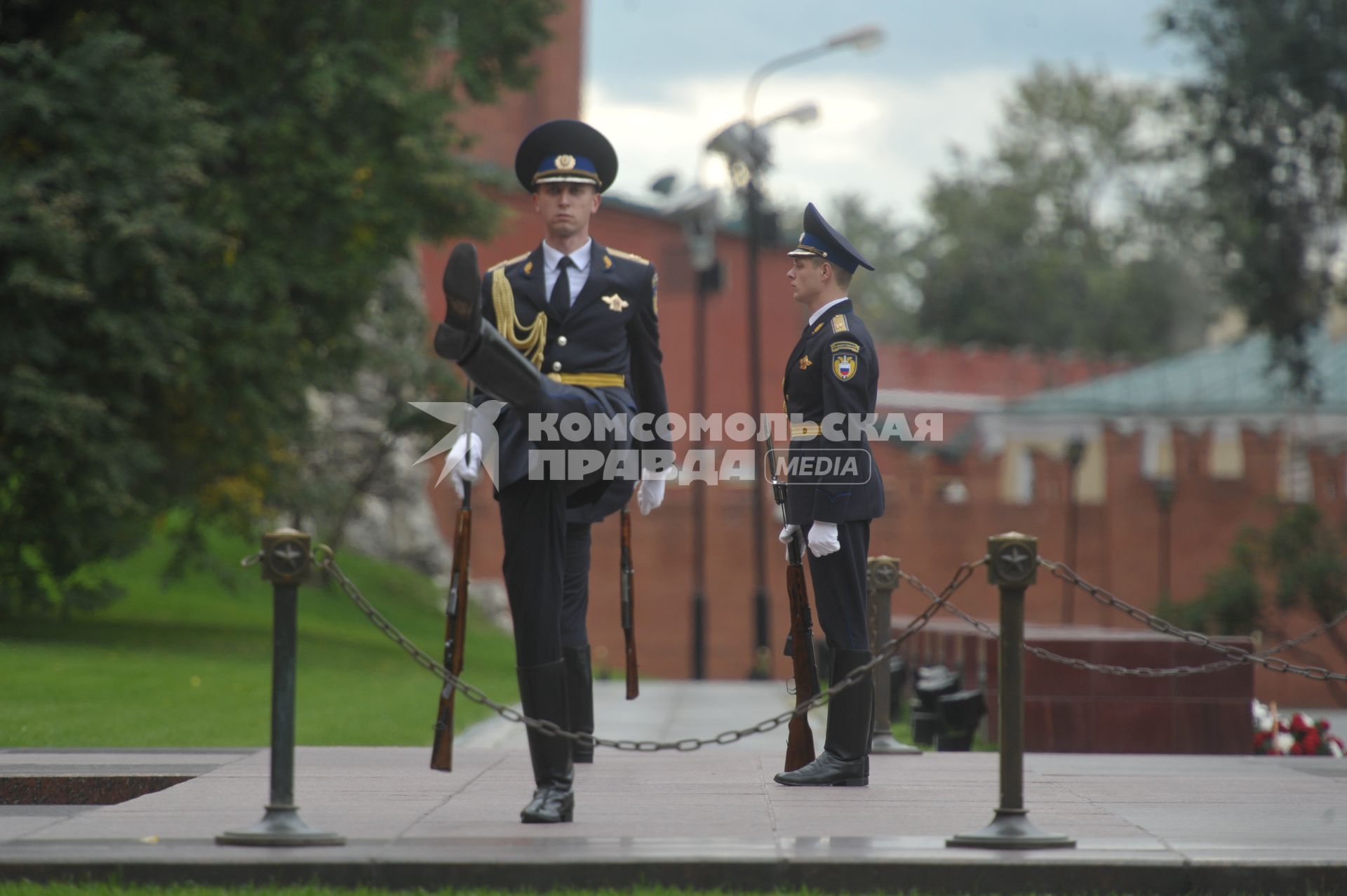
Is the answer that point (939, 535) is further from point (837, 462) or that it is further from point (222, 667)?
point (837, 462)

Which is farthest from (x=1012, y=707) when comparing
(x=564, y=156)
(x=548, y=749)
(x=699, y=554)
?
(x=699, y=554)

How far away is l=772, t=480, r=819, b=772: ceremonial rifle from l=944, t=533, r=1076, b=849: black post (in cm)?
124

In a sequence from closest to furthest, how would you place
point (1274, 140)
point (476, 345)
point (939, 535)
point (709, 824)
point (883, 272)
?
A: point (476, 345) → point (709, 824) → point (1274, 140) → point (939, 535) → point (883, 272)

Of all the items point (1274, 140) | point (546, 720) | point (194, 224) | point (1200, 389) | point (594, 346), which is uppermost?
point (1274, 140)

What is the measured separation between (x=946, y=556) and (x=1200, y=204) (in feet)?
91.1

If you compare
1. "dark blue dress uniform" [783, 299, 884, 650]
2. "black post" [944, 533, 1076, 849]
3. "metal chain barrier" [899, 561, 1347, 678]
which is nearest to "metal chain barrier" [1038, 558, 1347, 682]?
"metal chain barrier" [899, 561, 1347, 678]

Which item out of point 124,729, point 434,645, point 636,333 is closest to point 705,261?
point 434,645

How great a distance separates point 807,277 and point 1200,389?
39.4 metres

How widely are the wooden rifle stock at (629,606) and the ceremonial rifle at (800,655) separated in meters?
0.63

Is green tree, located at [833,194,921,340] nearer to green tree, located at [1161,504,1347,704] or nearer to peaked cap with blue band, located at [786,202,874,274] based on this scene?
green tree, located at [1161,504,1347,704]

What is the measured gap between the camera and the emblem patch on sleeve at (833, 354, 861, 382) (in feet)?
21.2

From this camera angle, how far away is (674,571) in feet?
109

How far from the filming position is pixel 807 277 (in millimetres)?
6742

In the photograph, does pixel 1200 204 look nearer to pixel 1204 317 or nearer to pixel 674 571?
pixel 1204 317
